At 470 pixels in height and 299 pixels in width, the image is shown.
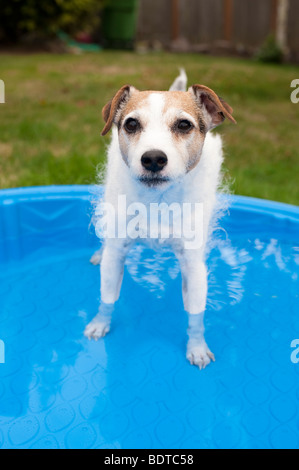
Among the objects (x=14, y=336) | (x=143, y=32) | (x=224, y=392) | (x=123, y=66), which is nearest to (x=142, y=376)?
(x=224, y=392)

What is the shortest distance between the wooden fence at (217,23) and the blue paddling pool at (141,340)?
11.0 m

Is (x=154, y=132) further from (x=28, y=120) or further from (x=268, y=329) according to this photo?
(x=28, y=120)

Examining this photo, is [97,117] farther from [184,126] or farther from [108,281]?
[184,126]

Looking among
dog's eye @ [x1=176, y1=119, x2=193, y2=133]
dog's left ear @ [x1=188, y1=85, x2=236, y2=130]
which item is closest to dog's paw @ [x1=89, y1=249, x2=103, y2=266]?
dog's left ear @ [x1=188, y1=85, x2=236, y2=130]

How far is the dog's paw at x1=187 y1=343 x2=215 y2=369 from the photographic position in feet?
10.0

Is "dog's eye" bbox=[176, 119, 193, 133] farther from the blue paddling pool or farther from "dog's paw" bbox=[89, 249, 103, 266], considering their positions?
"dog's paw" bbox=[89, 249, 103, 266]

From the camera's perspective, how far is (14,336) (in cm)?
331

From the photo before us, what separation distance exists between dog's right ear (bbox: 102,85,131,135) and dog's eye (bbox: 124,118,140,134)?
19cm

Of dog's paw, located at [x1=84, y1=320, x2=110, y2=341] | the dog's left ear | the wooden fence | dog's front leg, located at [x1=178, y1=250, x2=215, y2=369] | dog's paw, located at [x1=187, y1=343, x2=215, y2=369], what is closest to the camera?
the dog's left ear

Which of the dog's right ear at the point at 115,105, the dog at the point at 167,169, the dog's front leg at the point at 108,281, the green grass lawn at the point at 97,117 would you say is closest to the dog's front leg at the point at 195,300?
the dog at the point at 167,169

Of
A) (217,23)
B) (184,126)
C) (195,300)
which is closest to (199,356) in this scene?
(195,300)

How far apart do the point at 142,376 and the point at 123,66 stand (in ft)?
29.0

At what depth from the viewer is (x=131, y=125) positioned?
97.0 inches

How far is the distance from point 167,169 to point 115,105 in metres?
0.55
